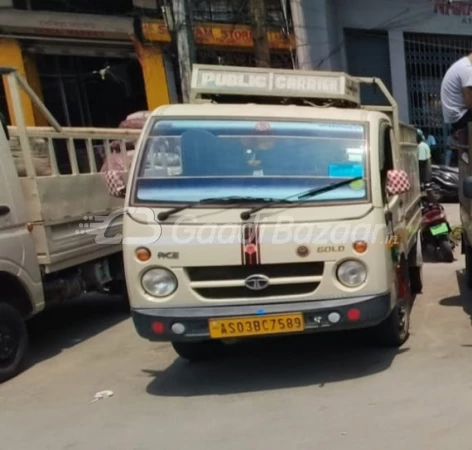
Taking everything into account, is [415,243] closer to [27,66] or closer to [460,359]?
[460,359]

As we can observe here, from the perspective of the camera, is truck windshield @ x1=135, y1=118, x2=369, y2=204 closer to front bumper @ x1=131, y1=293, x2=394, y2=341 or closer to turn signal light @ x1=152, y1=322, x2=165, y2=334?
front bumper @ x1=131, y1=293, x2=394, y2=341

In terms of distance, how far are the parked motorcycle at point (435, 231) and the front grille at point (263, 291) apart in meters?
4.79

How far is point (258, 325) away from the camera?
5.16 metres

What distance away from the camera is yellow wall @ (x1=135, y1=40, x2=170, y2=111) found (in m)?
16.3

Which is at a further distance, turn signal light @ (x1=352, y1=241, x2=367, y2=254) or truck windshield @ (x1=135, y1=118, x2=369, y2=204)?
truck windshield @ (x1=135, y1=118, x2=369, y2=204)

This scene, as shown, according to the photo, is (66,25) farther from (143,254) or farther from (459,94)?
(143,254)

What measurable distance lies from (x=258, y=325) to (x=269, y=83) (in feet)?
7.73

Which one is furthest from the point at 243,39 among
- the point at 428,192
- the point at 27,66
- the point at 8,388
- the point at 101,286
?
the point at 8,388

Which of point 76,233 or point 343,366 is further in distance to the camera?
point 76,233

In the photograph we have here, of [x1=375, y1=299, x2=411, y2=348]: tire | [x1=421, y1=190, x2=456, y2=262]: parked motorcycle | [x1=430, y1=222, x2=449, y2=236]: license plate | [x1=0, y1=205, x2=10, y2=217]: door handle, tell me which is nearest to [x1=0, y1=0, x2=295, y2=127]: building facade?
[x1=421, y1=190, x2=456, y2=262]: parked motorcycle

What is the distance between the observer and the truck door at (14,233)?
20.9 feet

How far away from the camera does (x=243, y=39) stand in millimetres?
17375

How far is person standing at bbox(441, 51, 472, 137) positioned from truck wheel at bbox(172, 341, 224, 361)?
285 cm

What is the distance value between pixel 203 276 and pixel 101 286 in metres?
3.08
